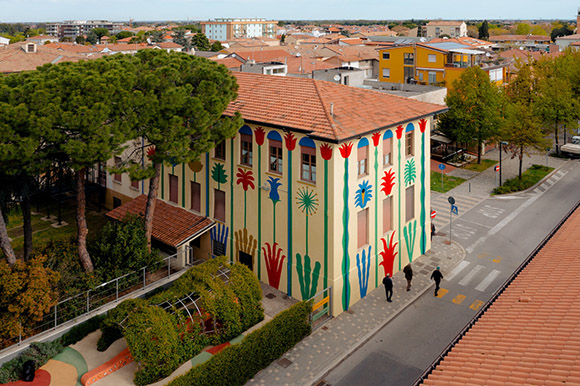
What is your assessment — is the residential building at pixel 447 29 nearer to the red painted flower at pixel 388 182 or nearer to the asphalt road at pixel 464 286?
the asphalt road at pixel 464 286

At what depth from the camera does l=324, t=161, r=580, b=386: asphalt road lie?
57.6ft

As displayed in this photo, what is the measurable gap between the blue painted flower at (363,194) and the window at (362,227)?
43 centimetres

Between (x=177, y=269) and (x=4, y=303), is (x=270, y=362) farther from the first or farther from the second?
(x=4, y=303)

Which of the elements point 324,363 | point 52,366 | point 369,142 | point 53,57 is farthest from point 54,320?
point 53,57

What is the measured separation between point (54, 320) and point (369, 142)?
47.0 ft

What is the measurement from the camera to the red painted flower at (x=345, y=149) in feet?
62.9

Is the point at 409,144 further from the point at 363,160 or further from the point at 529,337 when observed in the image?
the point at 529,337

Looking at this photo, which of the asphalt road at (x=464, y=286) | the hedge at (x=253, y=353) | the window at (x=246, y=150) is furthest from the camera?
the window at (x=246, y=150)

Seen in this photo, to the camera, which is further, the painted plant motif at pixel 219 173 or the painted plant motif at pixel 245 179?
the painted plant motif at pixel 219 173

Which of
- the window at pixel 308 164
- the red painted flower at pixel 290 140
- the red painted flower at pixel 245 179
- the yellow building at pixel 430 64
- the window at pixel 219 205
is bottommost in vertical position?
the window at pixel 219 205

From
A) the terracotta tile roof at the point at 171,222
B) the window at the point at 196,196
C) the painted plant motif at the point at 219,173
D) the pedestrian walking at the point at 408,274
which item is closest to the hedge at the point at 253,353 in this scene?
the pedestrian walking at the point at 408,274

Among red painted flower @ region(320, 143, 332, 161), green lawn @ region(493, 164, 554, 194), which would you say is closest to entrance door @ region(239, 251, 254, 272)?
red painted flower @ region(320, 143, 332, 161)

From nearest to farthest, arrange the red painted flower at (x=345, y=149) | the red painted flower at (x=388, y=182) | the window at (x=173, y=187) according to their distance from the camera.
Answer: the red painted flower at (x=345, y=149)
the red painted flower at (x=388, y=182)
the window at (x=173, y=187)

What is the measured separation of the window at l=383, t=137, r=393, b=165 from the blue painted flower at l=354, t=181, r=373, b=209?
1707 mm
